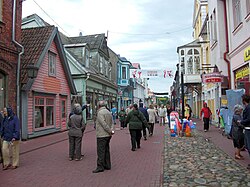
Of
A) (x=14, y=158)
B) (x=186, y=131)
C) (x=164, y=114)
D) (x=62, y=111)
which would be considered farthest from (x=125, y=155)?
(x=164, y=114)

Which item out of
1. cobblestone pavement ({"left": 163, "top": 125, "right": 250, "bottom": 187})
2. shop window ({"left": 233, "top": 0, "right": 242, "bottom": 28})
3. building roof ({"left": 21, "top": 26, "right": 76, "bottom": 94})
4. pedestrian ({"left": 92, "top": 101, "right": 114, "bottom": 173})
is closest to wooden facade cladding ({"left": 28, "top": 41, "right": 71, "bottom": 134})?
building roof ({"left": 21, "top": 26, "right": 76, "bottom": 94})

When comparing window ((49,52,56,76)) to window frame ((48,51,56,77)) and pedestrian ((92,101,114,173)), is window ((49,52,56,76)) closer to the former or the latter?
window frame ((48,51,56,77))

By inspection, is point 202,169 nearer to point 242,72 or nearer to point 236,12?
point 242,72

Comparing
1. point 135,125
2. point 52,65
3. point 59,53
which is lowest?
point 135,125

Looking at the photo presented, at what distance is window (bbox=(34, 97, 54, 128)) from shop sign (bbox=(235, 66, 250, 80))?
10305mm

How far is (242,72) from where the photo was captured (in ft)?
38.7

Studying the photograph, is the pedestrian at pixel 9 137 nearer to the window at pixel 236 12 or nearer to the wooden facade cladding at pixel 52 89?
the wooden facade cladding at pixel 52 89

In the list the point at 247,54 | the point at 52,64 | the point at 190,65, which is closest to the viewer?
the point at 247,54

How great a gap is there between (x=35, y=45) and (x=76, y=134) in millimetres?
8264

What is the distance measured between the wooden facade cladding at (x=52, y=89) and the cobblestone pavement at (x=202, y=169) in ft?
25.5

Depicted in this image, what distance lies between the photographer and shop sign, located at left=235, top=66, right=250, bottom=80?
11.0 m

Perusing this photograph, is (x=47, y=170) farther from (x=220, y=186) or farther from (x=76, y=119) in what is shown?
(x=220, y=186)

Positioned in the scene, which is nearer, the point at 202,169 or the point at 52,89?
Answer: the point at 202,169

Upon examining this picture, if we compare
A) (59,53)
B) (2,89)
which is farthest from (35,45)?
(2,89)
